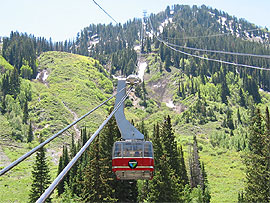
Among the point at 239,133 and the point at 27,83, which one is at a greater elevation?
the point at 27,83

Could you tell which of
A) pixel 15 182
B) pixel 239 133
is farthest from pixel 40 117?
pixel 239 133

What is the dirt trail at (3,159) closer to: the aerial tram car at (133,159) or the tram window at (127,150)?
the aerial tram car at (133,159)

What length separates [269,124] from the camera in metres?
41.8

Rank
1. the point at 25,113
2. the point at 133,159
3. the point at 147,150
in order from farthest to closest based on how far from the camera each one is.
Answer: the point at 25,113, the point at 147,150, the point at 133,159

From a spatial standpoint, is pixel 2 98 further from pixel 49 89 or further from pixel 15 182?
pixel 15 182

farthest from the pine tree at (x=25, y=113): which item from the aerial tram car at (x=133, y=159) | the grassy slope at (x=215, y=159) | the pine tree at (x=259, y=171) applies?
the aerial tram car at (x=133, y=159)

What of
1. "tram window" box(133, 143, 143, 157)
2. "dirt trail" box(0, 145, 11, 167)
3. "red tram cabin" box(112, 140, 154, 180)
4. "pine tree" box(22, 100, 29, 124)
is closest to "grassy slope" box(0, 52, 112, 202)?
"dirt trail" box(0, 145, 11, 167)

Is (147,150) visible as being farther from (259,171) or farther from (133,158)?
(259,171)

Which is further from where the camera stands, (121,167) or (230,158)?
(230,158)

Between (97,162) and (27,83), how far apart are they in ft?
495

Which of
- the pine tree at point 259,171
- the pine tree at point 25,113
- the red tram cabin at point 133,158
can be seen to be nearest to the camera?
the red tram cabin at point 133,158

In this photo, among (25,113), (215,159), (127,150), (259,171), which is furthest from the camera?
(25,113)

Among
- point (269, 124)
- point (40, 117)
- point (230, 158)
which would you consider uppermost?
point (269, 124)

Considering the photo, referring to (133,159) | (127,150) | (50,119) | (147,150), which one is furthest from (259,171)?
(50,119)
